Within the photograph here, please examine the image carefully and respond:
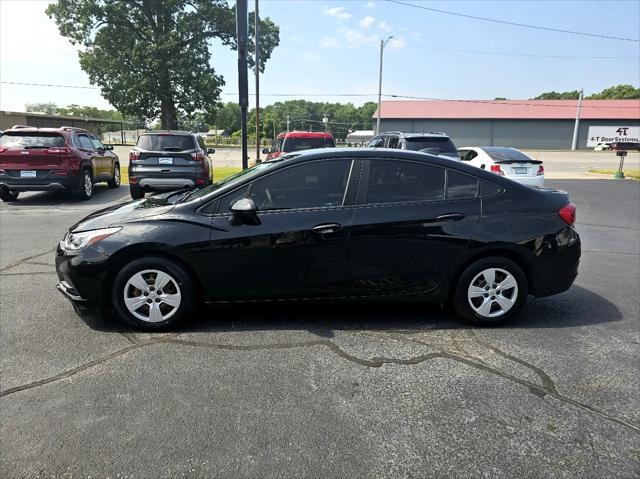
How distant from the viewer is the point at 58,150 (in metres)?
11.0

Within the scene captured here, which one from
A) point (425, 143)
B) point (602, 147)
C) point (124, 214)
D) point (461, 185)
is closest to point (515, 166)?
point (425, 143)

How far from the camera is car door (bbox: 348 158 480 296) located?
3.96 meters

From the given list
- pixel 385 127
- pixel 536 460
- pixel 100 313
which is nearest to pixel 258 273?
pixel 100 313

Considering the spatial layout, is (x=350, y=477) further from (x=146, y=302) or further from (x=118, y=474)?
(x=146, y=302)

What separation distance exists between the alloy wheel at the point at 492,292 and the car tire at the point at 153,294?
2.40m

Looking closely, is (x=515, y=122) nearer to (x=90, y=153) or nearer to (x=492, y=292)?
(x=90, y=153)

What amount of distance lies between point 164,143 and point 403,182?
28.6 feet

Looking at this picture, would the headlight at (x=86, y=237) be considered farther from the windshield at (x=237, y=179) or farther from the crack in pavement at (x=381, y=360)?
the crack in pavement at (x=381, y=360)

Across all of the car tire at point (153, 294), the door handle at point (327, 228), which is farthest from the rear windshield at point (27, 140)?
the door handle at point (327, 228)

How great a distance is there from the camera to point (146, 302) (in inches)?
154

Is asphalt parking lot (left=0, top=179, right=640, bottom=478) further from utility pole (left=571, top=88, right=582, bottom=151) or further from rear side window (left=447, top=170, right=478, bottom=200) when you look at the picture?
utility pole (left=571, top=88, right=582, bottom=151)

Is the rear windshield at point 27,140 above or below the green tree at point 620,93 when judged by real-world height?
below

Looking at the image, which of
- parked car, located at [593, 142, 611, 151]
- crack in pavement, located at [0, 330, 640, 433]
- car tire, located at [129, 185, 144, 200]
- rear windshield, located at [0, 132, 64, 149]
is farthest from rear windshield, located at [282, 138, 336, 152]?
parked car, located at [593, 142, 611, 151]

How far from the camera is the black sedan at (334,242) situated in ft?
12.7
